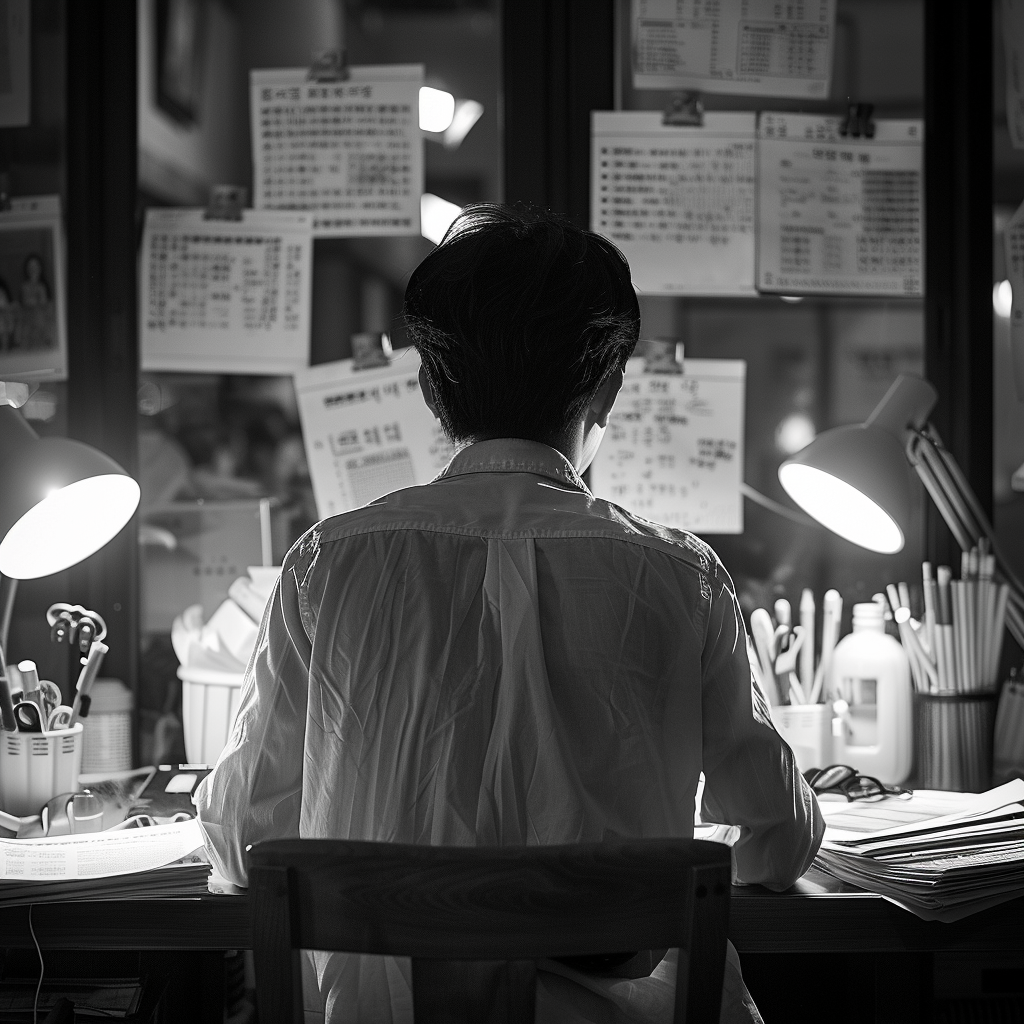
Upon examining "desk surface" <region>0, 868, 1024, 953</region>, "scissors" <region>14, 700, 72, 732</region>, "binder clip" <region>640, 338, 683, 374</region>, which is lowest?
"desk surface" <region>0, 868, 1024, 953</region>

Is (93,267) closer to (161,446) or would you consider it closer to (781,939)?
(161,446)

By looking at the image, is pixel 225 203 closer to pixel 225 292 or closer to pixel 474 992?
pixel 225 292

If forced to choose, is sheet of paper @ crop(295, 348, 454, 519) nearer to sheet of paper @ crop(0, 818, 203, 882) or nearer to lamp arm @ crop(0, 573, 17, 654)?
lamp arm @ crop(0, 573, 17, 654)

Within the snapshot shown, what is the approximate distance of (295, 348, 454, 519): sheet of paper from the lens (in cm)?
180

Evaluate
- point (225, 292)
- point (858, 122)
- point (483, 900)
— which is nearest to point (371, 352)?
point (225, 292)

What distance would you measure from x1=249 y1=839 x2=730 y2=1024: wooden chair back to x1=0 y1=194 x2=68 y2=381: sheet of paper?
49.3 inches

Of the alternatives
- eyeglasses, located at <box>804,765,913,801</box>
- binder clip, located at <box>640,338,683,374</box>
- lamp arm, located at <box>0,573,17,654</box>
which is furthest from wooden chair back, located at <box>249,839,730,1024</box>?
binder clip, located at <box>640,338,683,374</box>

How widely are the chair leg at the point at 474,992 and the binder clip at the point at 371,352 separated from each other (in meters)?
1.09

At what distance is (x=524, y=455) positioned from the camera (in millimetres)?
1039

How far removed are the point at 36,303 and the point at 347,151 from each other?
54 centimetres

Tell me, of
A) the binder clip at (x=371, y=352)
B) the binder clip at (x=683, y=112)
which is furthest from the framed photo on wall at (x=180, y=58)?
the binder clip at (x=683, y=112)

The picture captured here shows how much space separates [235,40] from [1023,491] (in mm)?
1450

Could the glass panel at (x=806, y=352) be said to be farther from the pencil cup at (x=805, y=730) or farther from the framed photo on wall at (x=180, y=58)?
the framed photo on wall at (x=180, y=58)

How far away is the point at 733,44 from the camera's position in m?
1.80
